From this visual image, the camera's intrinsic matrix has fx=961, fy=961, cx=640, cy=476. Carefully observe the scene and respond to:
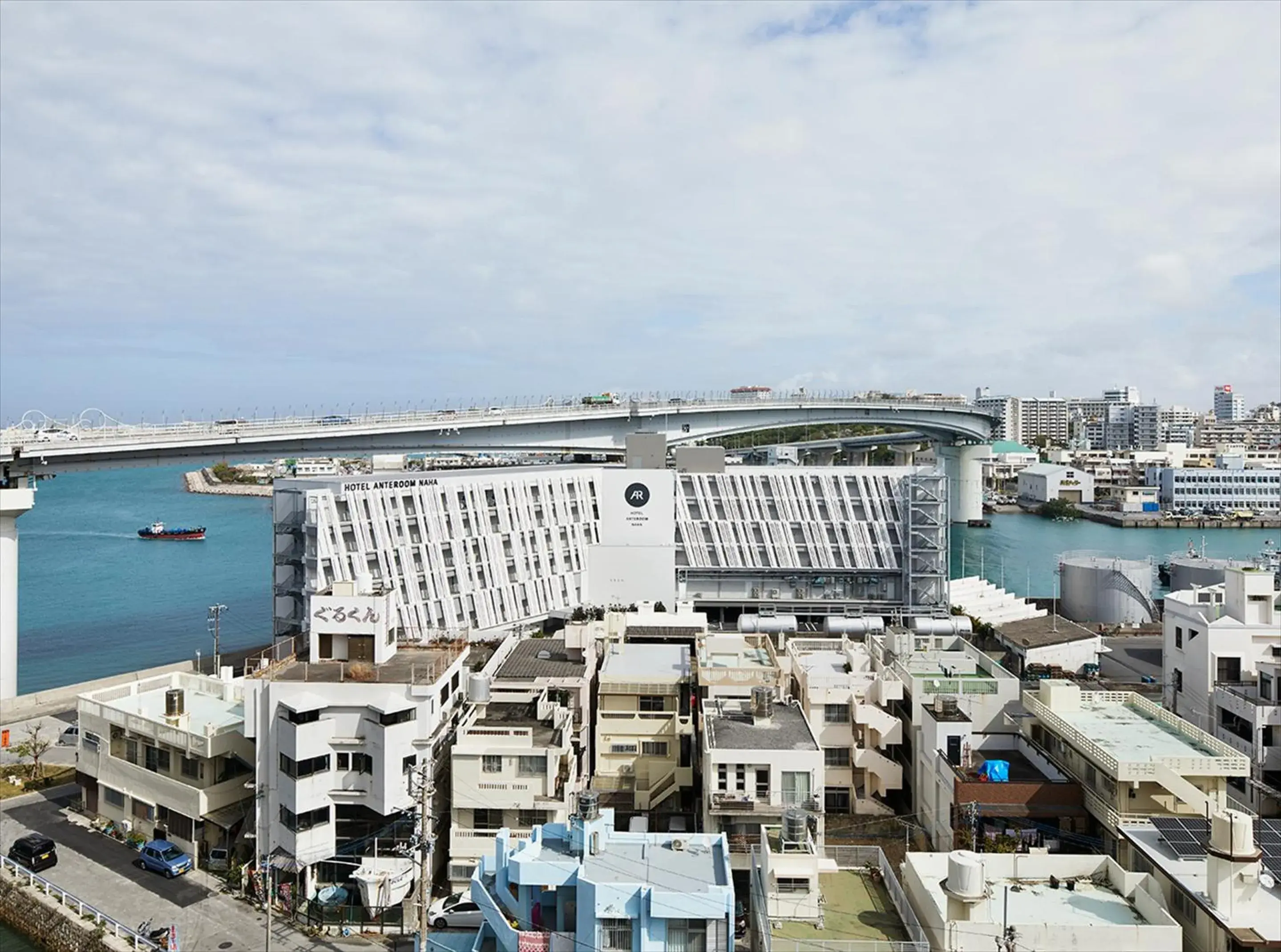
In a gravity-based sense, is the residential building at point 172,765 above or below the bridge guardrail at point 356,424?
below

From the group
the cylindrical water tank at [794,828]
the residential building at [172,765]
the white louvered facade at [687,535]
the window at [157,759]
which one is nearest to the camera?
the cylindrical water tank at [794,828]

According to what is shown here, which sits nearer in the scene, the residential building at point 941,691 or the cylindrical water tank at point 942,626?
the residential building at point 941,691

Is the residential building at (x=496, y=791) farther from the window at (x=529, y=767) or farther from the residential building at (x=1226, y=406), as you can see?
the residential building at (x=1226, y=406)

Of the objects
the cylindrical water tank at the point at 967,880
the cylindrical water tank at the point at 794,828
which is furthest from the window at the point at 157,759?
the cylindrical water tank at the point at 967,880

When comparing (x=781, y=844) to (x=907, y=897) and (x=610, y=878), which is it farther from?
(x=610, y=878)

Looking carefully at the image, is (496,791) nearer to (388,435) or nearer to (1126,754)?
(1126,754)

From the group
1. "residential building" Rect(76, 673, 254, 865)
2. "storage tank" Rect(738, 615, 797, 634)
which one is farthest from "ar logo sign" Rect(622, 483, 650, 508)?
"residential building" Rect(76, 673, 254, 865)

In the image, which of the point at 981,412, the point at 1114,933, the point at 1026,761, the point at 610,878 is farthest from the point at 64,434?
the point at 981,412
